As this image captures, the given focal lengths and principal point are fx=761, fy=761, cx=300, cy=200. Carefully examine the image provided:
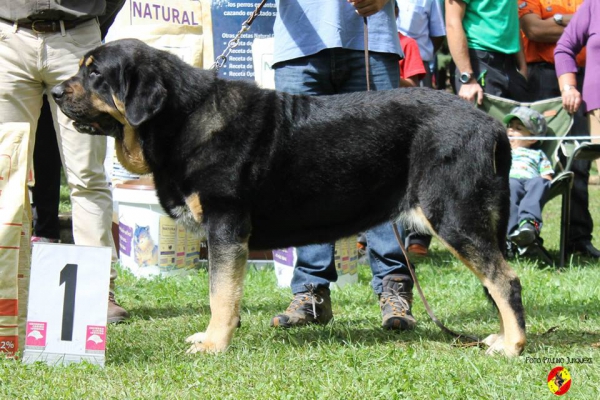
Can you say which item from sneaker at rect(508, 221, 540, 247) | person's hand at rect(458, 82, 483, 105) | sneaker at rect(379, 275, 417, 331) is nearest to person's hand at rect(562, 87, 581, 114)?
person's hand at rect(458, 82, 483, 105)

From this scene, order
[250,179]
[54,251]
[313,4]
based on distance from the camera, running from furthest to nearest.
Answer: [313,4], [250,179], [54,251]

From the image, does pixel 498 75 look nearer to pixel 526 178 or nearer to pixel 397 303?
pixel 526 178

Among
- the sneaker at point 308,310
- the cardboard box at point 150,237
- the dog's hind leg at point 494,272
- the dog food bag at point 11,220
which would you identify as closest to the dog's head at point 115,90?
the dog food bag at point 11,220

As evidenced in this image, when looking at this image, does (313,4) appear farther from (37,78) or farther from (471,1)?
(471,1)

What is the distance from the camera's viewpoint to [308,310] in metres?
4.34

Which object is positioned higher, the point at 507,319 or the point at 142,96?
the point at 142,96

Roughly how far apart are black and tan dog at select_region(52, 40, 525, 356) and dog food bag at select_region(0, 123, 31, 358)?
0.30m

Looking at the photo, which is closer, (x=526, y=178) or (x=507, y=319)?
(x=507, y=319)

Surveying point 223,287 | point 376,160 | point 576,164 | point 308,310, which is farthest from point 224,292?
point 576,164

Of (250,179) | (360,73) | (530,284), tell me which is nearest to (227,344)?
(250,179)

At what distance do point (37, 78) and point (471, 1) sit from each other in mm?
3840

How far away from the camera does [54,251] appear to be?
338 centimetres

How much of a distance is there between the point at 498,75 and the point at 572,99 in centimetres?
70

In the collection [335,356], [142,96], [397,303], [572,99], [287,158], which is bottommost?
[397,303]
